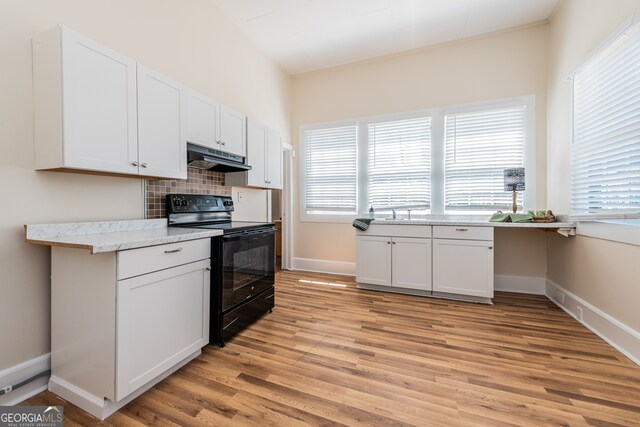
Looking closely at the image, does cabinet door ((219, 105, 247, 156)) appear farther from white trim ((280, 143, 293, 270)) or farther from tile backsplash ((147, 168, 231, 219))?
white trim ((280, 143, 293, 270))

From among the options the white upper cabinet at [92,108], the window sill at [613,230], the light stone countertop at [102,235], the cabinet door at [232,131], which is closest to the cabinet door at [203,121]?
the cabinet door at [232,131]

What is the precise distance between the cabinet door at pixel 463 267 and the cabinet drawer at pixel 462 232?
5 cm

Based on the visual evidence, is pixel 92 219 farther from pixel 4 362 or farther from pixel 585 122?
pixel 585 122

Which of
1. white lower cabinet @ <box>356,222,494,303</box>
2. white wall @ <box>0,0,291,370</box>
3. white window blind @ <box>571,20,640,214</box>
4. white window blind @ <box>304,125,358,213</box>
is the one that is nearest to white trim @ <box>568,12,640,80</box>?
white window blind @ <box>571,20,640,214</box>

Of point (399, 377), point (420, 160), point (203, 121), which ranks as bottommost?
point (399, 377)

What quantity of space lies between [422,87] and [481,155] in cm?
125

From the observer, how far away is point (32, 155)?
1.66m

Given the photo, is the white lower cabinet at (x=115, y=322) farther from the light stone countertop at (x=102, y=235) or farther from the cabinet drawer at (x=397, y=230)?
the cabinet drawer at (x=397, y=230)

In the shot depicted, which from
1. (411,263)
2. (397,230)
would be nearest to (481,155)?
(397,230)

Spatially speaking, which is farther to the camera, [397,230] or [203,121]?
[397,230]

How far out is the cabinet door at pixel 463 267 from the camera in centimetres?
307

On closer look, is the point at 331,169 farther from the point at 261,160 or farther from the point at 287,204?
the point at 261,160

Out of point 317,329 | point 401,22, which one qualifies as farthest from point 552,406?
point 401,22

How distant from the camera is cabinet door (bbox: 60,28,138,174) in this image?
1.55 meters
